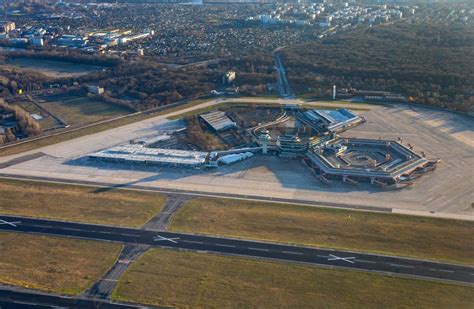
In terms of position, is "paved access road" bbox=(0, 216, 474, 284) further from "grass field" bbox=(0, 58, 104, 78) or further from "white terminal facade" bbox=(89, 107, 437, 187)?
"grass field" bbox=(0, 58, 104, 78)

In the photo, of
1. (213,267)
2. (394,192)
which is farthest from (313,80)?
(213,267)

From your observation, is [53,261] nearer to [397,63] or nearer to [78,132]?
[78,132]

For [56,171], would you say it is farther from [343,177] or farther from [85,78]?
[85,78]

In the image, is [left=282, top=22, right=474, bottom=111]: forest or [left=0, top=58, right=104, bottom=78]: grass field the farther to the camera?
[left=0, top=58, right=104, bottom=78]: grass field

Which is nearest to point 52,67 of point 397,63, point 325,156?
point 397,63

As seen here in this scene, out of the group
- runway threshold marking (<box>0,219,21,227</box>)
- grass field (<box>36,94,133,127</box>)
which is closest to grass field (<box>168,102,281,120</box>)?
grass field (<box>36,94,133,127</box>)
